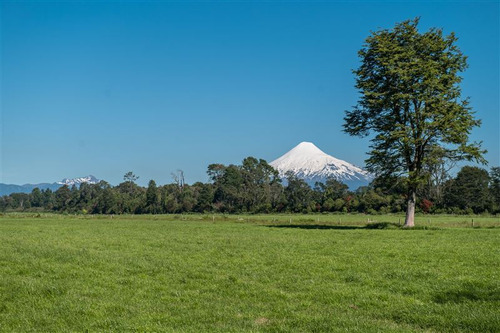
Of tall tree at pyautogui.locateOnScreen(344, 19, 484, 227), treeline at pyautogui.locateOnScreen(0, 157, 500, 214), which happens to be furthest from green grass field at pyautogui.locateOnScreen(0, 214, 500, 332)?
treeline at pyautogui.locateOnScreen(0, 157, 500, 214)

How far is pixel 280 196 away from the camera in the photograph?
530 feet

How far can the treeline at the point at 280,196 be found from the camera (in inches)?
4479

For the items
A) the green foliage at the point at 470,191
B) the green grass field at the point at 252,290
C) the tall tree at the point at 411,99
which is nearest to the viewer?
the green grass field at the point at 252,290

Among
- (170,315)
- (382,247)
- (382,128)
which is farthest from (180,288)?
(382,128)

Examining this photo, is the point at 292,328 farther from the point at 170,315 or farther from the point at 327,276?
the point at 327,276

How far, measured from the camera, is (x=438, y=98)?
39.8m

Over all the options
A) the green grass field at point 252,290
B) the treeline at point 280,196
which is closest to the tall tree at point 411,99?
the green grass field at point 252,290

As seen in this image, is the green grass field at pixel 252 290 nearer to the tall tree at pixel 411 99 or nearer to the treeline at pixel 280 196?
the tall tree at pixel 411 99

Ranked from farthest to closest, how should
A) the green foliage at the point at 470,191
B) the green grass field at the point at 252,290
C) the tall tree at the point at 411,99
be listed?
the green foliage at the point at 470,191, the tall tree at the point at 411,99, the green grass field at the point at 252,290

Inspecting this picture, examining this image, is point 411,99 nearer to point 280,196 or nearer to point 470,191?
point 470,191

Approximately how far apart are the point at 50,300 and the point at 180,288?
422 centimetres

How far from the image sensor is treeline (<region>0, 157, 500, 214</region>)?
113775 mm

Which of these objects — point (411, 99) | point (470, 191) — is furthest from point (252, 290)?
point (470, 191)

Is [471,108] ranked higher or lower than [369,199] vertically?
higher
